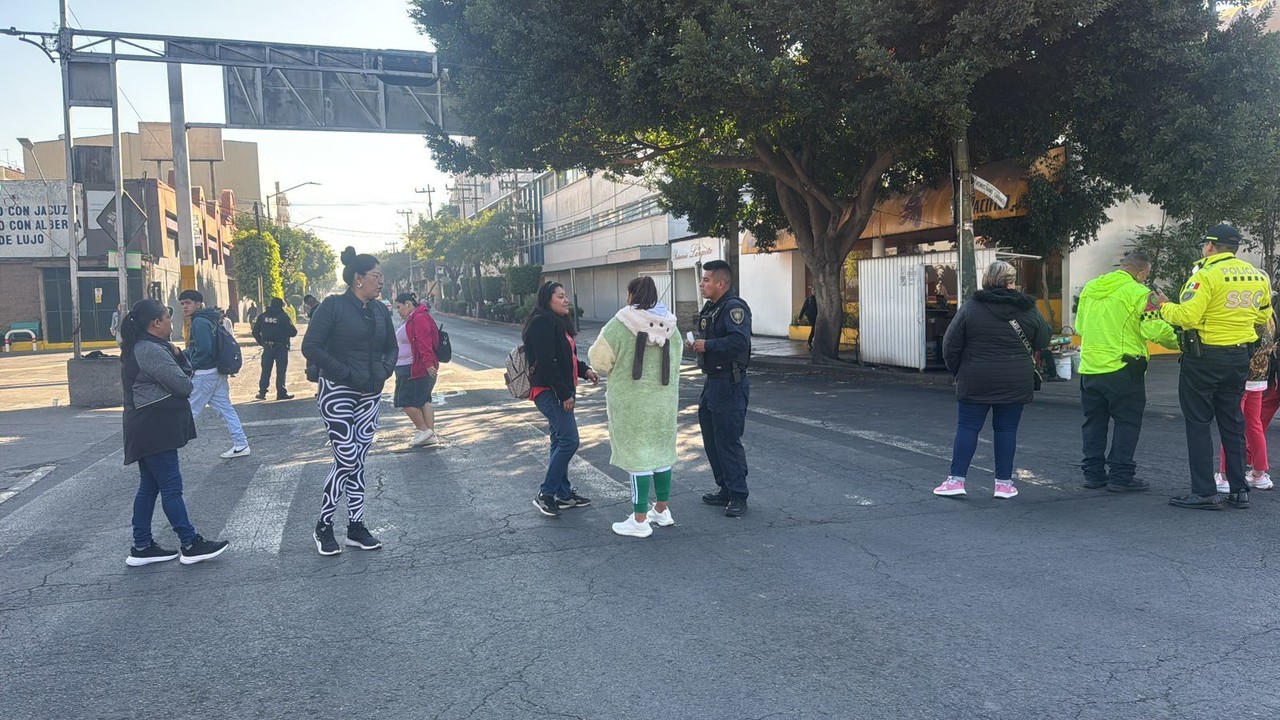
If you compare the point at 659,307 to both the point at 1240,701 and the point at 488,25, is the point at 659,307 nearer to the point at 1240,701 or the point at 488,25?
the point at 1240,701

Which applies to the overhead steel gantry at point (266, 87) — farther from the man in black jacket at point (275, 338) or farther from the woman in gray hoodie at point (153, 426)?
the woman in gray hoodie at point (153, 426)

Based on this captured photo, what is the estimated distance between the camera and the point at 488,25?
15.0m

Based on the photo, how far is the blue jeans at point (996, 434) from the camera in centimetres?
655

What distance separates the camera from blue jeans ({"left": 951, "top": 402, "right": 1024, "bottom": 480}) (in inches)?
258

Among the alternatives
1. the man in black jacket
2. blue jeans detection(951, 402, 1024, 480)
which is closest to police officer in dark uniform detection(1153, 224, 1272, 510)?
blue jeans detection(951, 402, 1024, 480)

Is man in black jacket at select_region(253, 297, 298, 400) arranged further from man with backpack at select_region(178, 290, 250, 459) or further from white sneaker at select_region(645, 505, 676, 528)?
white sneaker at select_region(645, 505, 676, 528)

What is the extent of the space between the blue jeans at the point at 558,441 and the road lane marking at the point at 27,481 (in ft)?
16.5

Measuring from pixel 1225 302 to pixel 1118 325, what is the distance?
78 centimetres

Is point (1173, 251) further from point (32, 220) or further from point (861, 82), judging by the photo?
point (32, 220)

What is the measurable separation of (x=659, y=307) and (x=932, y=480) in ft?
10.0

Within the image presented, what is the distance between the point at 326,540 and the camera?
5.54 meters

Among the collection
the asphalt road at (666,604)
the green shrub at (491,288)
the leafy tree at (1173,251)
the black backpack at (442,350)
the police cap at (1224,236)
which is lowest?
the asphalt road at (666,604)

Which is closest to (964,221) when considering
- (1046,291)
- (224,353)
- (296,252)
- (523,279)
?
(1046,291)

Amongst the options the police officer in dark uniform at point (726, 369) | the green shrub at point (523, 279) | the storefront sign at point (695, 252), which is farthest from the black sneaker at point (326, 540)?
the green shrub at point (523, 279)
